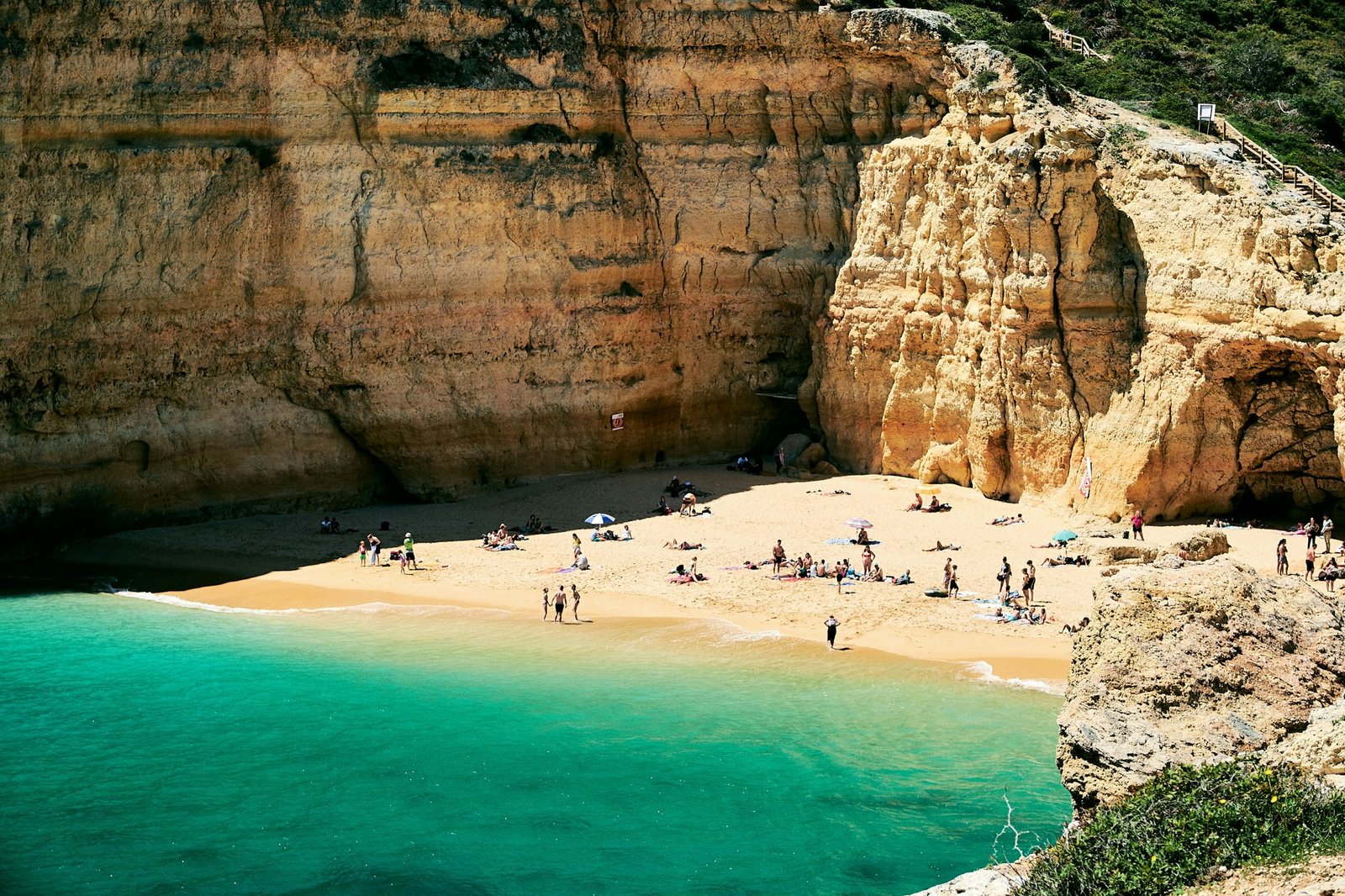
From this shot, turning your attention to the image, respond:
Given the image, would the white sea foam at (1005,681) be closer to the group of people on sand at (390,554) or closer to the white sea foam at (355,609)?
the white sea foam at (355,609)

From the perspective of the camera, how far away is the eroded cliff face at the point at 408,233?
1385 inches

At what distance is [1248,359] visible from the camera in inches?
1248

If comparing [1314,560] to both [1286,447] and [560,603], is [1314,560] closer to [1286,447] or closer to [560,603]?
[1286,447]

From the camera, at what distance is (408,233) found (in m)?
37.7

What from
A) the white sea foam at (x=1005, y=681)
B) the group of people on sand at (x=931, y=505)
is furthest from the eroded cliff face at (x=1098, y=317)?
the white sea foam at (x=1005, y=681)

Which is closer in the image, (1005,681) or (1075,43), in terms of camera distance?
(1005,681)

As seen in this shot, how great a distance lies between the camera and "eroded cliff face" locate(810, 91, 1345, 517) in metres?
31.4

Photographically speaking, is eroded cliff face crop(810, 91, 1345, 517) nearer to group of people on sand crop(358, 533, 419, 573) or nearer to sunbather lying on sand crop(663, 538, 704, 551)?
sunbather lying on sand crop(663, 538, 704, 551)

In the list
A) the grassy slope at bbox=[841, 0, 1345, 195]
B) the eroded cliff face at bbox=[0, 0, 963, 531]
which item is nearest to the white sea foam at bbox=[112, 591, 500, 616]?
the eroded cliff face at bbox=[0, 0, 963, 531]

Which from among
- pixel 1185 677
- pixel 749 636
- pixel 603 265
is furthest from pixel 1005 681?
pixel 603 265

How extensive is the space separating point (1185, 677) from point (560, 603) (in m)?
17.3

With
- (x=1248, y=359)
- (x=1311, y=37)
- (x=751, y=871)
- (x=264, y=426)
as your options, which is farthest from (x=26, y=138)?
(x=1311, y=37)

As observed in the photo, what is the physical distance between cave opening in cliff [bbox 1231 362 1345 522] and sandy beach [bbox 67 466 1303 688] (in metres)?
1.39

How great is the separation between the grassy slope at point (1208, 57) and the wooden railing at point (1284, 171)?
997mm
